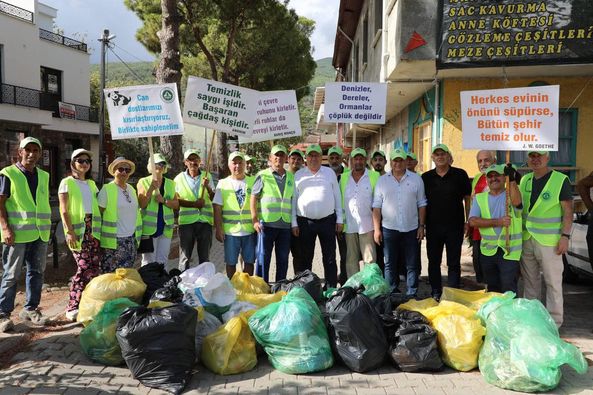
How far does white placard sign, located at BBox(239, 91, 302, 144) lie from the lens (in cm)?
689

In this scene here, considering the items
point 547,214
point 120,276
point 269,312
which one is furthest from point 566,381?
point 120,276

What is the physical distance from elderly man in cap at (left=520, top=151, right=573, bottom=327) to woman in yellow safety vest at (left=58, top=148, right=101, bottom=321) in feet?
13.8

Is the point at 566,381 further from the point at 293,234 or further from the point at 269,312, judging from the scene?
the point at 293,234

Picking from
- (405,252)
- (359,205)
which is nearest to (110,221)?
(359,205)

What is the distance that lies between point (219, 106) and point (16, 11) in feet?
81.2

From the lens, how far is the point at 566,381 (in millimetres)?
3957

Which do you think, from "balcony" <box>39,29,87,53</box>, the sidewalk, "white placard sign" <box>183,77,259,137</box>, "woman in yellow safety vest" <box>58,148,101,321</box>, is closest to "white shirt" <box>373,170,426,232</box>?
the sidewalk

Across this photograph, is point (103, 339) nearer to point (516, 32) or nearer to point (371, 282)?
point (371, 282)

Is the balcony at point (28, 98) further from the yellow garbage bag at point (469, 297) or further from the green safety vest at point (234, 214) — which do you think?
the yellow garbage bag at point (469, 297)

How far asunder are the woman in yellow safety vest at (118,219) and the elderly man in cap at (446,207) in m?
3.29

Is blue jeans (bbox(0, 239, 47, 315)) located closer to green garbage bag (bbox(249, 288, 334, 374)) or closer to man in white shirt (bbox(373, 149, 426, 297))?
green garbage bag (bbox(249, 288, 334, 374))

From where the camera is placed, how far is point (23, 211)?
4.95 metres

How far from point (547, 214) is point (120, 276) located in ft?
13.5

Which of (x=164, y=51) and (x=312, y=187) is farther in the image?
(x=164, y=51)
